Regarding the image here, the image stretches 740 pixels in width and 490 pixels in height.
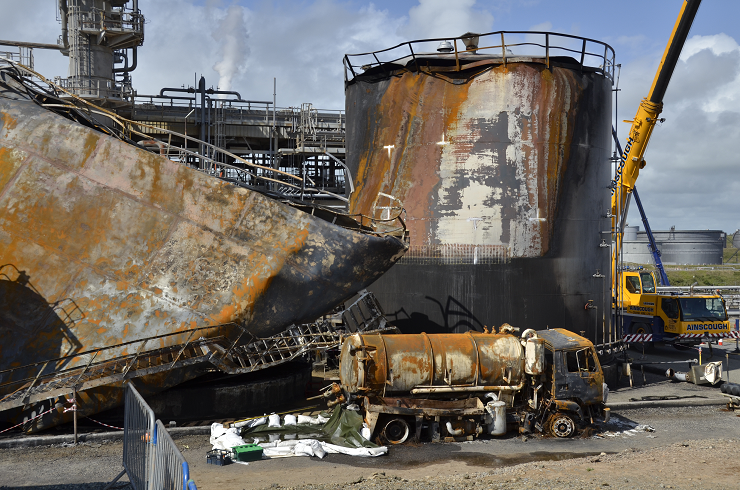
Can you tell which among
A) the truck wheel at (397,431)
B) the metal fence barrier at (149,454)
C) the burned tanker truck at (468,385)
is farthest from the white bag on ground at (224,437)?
the truck wheel at (397,431)

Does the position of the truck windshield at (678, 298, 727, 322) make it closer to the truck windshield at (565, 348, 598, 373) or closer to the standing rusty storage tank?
the standing rusty storage tank

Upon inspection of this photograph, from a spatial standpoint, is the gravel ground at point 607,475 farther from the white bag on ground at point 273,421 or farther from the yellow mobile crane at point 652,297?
the yellow mobile crane at point 652,297

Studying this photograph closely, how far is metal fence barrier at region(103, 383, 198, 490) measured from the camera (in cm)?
666

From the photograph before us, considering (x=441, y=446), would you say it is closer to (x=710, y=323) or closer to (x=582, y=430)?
(x=582, y=430)

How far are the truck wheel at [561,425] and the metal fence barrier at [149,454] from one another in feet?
29.1

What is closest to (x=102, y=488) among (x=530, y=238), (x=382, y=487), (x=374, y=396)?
(x=382, y=487)

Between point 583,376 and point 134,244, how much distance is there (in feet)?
34.7

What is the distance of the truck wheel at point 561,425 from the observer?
46.1ft

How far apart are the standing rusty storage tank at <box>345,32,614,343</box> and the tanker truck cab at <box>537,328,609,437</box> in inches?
176

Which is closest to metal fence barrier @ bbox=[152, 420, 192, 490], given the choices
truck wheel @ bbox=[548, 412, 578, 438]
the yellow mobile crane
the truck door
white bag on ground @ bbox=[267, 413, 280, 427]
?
white bag on ground @ bbox=[267, 413, 280, 427]

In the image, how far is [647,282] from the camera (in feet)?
92.1

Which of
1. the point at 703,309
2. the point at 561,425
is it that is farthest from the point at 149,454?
the point at 703,309

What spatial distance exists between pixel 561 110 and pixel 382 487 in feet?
A: 42.6

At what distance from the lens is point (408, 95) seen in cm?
1969
